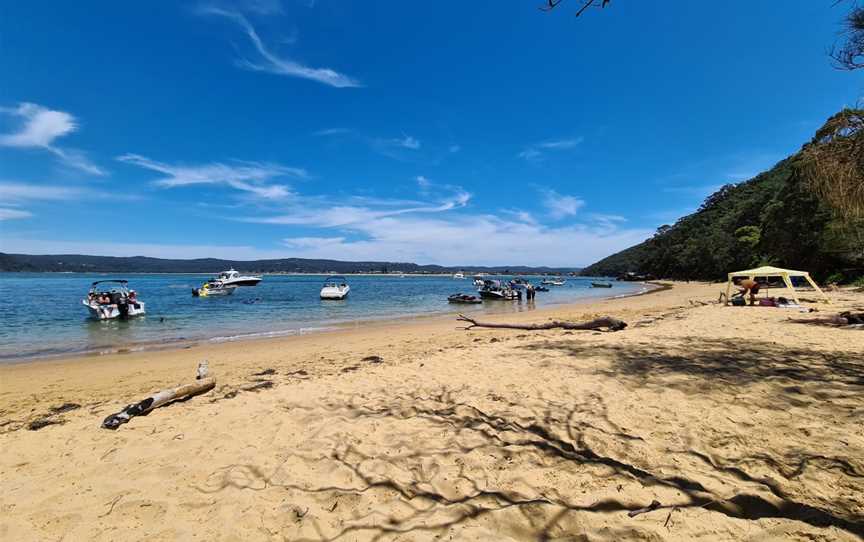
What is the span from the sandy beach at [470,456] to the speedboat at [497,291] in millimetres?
30225

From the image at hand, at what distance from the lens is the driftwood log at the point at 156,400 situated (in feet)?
15.3

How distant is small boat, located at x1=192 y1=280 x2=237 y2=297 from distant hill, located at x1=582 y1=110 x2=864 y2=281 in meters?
47.9

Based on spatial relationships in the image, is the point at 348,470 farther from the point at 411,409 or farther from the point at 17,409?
the point at 17,409

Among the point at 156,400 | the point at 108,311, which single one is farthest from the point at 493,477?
the point at 108,311

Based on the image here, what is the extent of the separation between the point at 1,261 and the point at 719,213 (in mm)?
255554

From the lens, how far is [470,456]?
3.58 m

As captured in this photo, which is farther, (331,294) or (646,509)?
(331,294)

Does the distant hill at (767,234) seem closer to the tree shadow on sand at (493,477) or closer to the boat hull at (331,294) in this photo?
the tree shadow on sand at (493,477)

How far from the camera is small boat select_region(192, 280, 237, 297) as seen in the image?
43.2 m

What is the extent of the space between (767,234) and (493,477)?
51548mm

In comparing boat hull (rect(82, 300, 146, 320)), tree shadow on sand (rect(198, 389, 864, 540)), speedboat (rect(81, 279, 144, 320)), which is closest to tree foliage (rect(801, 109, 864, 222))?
tree shadow on sand (rect(198, 389, 864, 540))

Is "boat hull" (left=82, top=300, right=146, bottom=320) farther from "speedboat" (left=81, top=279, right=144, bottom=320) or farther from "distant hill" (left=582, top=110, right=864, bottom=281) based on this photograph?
"distant hill" (left=582, top=110, right=864, bottom=281)

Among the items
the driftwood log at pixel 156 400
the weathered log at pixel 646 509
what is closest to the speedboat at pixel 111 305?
the driftwood log at pixel 156 400

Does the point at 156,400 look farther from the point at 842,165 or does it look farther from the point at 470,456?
the point at 842,165
